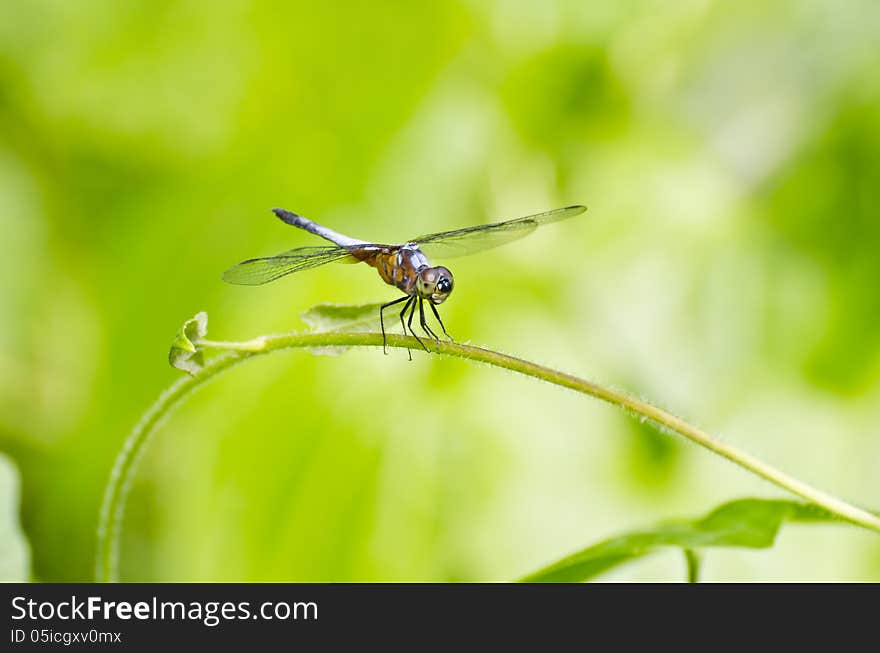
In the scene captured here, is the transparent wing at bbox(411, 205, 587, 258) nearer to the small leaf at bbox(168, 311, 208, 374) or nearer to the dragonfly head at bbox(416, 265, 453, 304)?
the dragonfly head at bbox(416, 265, 453, 304)

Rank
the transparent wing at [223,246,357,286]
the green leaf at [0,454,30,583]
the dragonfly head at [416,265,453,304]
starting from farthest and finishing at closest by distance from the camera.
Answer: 1. the dragonfly head at [416,265,453,304]
2. the transparent wing at [223,246,357,286]
3. the green leaf at [0,454,30,583]

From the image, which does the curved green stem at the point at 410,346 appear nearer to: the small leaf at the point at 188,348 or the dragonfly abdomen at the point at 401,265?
the small leaf at the point at 188,348

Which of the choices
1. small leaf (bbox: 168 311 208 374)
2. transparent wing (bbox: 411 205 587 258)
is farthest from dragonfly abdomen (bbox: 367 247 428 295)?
small leaf (bbox: 168 311 208 374)

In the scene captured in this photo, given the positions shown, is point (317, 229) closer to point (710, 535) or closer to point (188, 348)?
point (188, 348)

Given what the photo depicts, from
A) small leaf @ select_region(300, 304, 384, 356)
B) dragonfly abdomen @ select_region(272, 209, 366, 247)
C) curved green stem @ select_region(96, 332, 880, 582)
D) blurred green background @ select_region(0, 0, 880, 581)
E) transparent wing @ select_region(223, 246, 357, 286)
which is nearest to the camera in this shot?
curved green stem @ select_region(96, 332, 880, 582)

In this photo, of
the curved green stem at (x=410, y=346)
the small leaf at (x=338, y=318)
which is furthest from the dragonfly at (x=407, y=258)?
the curved green stem at (x=410, y=346)

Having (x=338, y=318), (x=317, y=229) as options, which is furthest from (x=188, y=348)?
(x=317, y=229)
